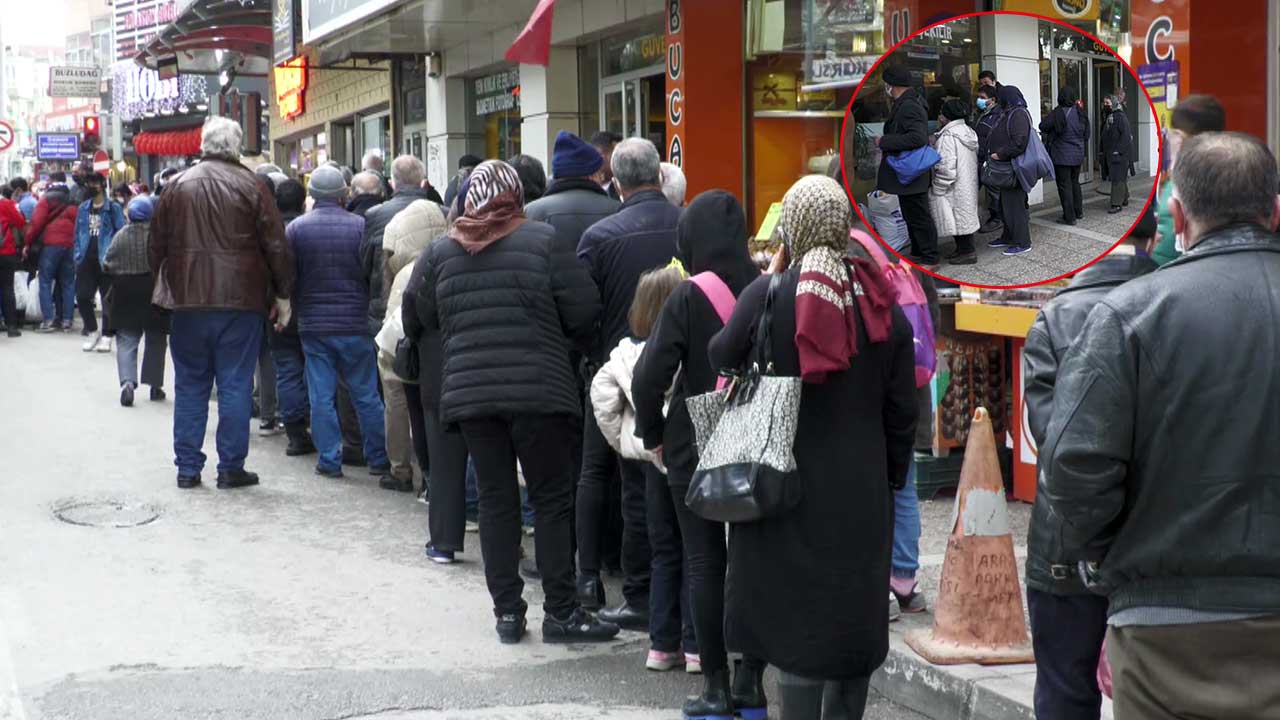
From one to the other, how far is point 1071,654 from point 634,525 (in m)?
2.61

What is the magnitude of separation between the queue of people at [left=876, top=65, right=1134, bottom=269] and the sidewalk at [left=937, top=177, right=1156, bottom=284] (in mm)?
20

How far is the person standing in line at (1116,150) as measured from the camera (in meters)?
4.10

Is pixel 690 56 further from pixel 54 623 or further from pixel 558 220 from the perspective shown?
pixel 54 623

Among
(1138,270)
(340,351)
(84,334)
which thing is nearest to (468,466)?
(340,351)

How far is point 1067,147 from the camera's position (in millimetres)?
4074

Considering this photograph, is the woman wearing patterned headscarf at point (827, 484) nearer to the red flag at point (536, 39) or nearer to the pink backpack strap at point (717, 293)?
the pink backpack strap at point (717, 293)

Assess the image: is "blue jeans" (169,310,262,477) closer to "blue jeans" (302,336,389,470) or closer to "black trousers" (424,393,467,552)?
"blue jeans" (302,336,389,470)

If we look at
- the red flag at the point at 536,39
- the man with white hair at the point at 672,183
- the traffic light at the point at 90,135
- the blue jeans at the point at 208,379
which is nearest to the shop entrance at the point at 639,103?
the red flag at the point at 536,39

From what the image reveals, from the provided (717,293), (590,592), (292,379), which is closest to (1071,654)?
(717,293)

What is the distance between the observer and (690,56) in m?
11.5

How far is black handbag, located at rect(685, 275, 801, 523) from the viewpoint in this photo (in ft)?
13.5

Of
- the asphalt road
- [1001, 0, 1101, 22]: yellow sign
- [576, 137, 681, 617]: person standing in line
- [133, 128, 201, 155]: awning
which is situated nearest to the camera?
[1001, 0, 1101, 22]: yellow sign

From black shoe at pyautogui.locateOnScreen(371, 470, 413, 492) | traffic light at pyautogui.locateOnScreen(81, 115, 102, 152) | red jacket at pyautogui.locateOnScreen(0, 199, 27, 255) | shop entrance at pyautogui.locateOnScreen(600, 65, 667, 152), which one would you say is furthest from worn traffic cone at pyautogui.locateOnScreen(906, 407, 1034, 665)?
traffic light at pyautogui.locateOnScreen(81, 115, 102, 152)

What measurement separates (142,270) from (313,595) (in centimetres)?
656
